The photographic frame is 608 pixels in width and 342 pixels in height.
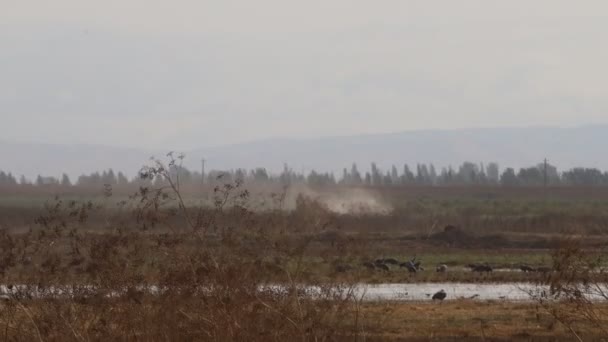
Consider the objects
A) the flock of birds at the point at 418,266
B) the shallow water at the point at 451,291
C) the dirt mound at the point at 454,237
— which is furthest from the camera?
the dirt mound at the point at 454,237

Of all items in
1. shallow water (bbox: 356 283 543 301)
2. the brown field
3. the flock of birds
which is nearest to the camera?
the brown field

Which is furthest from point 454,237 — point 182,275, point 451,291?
point 182,275

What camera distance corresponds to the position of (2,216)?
161 ft

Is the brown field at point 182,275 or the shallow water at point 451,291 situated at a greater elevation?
the brown field at point 182,275

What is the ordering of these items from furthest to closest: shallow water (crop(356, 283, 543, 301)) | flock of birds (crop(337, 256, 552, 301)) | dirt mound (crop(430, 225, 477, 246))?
dirt mound (crop(430, 225, 477, 246)) → flock of birds (crop(337, 256, 552, 301)) → shallow water (crop(356, 283, 543, 301))

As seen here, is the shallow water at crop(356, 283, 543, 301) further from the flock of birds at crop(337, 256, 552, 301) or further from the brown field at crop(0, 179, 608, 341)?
the brown field at crop(0, 179, 608, 341)

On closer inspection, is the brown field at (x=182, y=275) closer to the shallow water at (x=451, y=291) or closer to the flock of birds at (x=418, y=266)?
the shallow water at (x=451, y=291)

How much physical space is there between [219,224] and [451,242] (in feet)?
108

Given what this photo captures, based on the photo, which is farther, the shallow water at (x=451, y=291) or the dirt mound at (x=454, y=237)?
the dirt mound at (x=454, y=237)

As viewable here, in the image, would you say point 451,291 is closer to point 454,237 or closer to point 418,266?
point 418,266

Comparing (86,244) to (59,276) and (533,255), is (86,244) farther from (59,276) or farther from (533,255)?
(533,255)

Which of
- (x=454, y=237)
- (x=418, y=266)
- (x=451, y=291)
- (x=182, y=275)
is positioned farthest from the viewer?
(x=454, y=237)

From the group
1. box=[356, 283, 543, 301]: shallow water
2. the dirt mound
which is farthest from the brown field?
the dirt mound

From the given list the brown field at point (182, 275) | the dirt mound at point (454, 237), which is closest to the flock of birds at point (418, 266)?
the dirt mound at point (454, 237)
